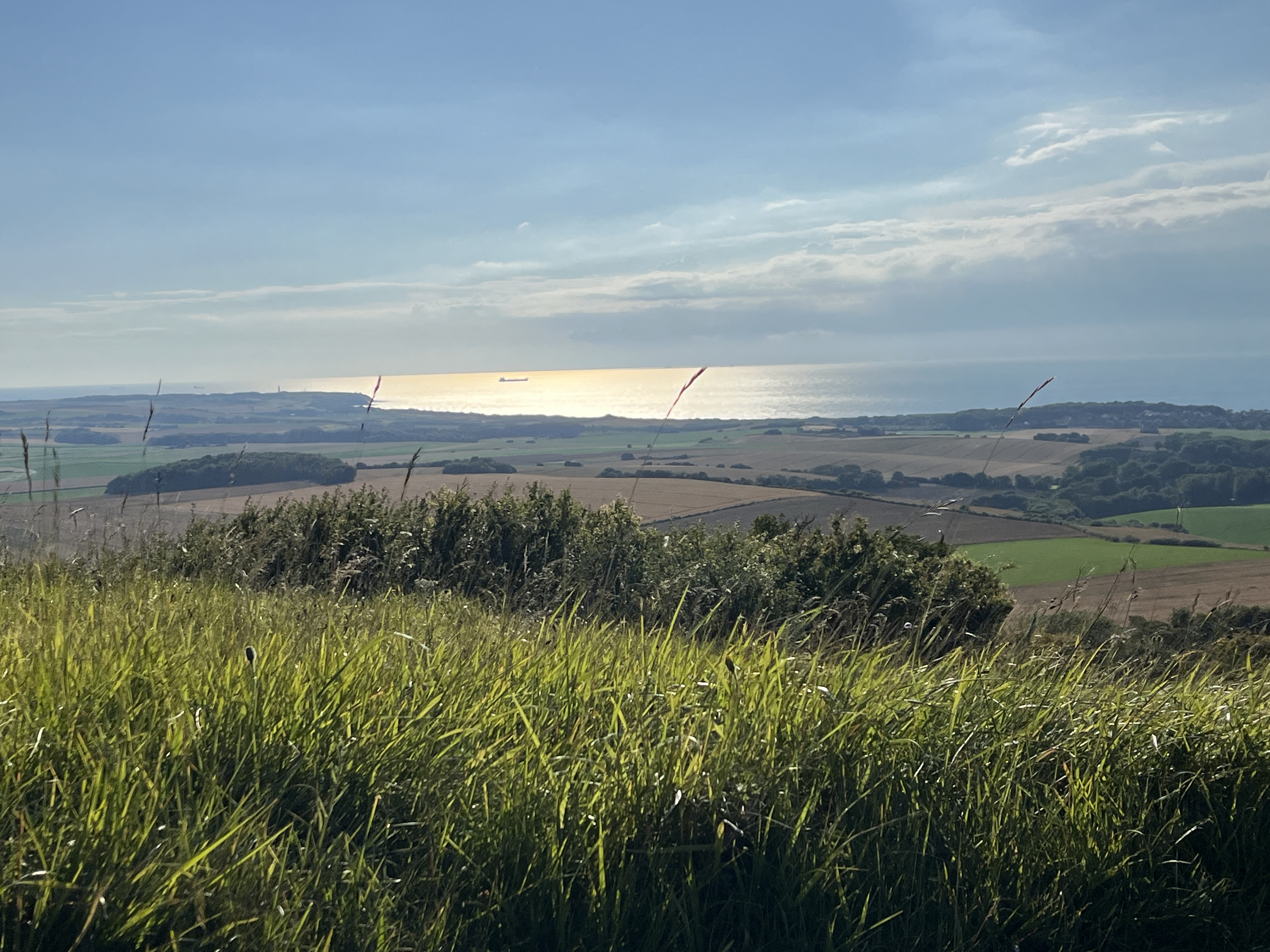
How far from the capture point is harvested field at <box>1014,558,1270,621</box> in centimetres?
539

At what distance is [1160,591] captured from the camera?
8.86m

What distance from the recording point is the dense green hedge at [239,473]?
510 inches

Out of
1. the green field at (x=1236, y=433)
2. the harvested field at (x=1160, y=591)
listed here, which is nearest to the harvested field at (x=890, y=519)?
the harvested field at (x=1160, y=591)

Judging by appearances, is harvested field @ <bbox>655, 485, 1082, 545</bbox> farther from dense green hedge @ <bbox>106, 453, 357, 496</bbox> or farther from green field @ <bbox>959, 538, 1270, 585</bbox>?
dense green hedge @ <bbox>106, 453, 357, 496</bbox>

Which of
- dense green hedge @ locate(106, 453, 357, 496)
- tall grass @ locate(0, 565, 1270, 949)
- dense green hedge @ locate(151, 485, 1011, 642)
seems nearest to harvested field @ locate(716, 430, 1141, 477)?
dense green hedge @ locate(151, 485, 1011, 642)

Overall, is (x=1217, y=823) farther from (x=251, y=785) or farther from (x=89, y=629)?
(x=89, y=629)

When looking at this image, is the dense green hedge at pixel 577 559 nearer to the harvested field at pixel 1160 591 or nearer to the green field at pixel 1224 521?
the harvested field at pixel 1160 591

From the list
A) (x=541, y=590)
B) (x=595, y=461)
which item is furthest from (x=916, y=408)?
(x=541, y=590)

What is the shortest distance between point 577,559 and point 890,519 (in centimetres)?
892

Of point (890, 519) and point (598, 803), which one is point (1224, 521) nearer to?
point (890, 519)

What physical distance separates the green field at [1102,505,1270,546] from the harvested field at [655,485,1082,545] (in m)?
2.03

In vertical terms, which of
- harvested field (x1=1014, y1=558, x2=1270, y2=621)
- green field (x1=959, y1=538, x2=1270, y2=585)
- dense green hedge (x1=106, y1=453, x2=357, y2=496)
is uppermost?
dense green hedge (x1=106, y1=453, x2=357, y2=496)

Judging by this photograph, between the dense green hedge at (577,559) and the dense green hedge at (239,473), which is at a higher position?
the dense green hedge at (239,473)

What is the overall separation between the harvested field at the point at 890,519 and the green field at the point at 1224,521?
80.1 inches
